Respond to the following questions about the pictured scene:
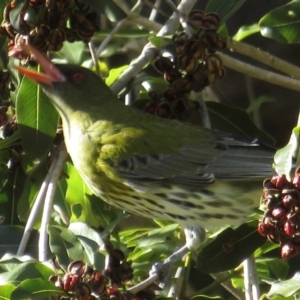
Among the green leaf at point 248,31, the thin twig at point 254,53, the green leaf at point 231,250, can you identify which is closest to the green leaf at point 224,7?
the thin twig at point 254,53

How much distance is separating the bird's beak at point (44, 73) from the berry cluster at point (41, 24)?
45 millimetres

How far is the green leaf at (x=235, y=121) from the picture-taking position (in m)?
4.02

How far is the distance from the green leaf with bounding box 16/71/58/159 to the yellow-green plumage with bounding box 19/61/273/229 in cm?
13

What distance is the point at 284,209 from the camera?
2.51 metres

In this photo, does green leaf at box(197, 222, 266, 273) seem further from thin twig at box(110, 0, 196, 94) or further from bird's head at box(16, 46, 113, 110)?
bird's head at box(16, 46, 113, 110)

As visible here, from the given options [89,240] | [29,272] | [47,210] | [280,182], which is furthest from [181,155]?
[280,182]

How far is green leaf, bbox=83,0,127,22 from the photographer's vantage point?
11.3ft

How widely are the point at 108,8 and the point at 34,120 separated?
564mm

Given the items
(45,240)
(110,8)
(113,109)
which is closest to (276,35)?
(110,8)

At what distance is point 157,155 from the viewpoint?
3.97 meters

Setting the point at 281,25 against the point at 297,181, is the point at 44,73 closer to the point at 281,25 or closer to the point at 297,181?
the point at 281,25

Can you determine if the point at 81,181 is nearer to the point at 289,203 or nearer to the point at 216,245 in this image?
the point at 216,245

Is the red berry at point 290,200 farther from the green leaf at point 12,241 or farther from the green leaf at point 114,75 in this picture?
the green leaf at point 114,75

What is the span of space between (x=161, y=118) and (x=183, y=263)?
65 cm
